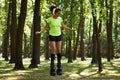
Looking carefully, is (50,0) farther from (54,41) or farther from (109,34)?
(54,41)

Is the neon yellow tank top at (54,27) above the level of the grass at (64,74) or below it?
above

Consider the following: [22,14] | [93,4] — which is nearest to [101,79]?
[93,4]

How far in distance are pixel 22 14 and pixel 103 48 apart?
74.6m

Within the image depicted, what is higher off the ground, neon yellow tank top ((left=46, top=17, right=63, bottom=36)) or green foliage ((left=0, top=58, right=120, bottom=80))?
neon yellow tank top ((left=46, top=17, right=63, bottom=36))

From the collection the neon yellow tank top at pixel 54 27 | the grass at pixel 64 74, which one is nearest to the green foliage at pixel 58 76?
the grass at pixel 64 74

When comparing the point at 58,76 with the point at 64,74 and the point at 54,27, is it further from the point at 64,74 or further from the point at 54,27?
the point at 54,27

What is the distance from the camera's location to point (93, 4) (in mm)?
23250

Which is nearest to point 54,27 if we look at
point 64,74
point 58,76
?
point 58,76

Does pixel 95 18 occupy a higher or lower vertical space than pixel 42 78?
higher

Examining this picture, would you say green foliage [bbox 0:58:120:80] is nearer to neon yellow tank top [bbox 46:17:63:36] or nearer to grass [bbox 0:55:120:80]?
grass [bbox 0:55:120:80]

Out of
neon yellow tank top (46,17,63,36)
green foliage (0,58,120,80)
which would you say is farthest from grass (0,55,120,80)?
neon yellow tank top (46,17,63,36)

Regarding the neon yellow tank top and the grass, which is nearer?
the neon yellow tank top

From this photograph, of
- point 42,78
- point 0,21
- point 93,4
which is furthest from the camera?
point 0,21

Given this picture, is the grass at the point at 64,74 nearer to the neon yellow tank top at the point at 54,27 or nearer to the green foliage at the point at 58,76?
the green foliage at the point at 58,76
